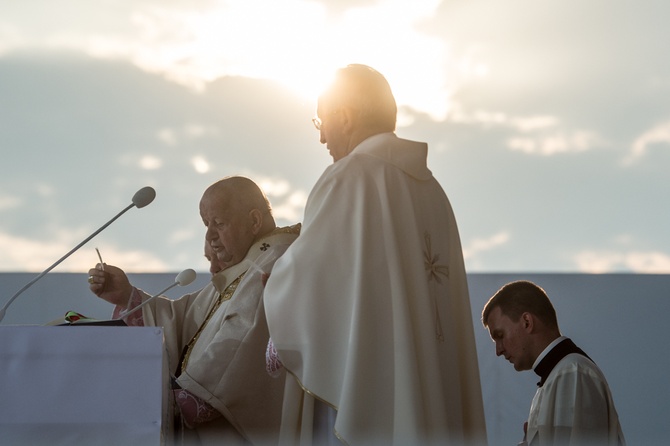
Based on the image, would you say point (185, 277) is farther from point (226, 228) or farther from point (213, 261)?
point (213, 261)

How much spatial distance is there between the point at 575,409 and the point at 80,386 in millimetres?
2433

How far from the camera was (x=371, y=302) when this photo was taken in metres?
3.79

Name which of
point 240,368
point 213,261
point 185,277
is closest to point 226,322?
point 240,368

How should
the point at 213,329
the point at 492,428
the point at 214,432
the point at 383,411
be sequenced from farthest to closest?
the point at 492,428 < the point at 213,329 < the point at 214,432 < the point at 383,411

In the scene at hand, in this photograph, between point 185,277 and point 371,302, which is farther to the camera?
→ point 185,277

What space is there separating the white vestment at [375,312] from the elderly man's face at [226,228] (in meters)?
0.93

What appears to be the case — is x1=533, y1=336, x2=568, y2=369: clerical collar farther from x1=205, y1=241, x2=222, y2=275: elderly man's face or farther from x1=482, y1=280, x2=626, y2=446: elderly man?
x1=205, y1=241, x2=222, y2=275: elderly man's face

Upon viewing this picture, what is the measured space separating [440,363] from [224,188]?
1.48m

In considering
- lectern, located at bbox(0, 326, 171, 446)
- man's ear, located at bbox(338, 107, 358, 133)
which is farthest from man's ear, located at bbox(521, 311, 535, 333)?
lectern, located at bbox(0, 326, 171, 446)

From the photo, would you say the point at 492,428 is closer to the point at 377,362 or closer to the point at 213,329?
the point at 213,329

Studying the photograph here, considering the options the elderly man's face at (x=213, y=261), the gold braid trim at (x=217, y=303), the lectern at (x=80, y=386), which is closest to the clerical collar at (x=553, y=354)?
the gold braid trim at (x=217, y=303)

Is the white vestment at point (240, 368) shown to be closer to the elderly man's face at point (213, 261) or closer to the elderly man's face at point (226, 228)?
the elderly man's face at point (226, 228)

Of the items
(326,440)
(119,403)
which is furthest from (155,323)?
(119,403)

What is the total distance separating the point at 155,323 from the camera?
5117 mm
